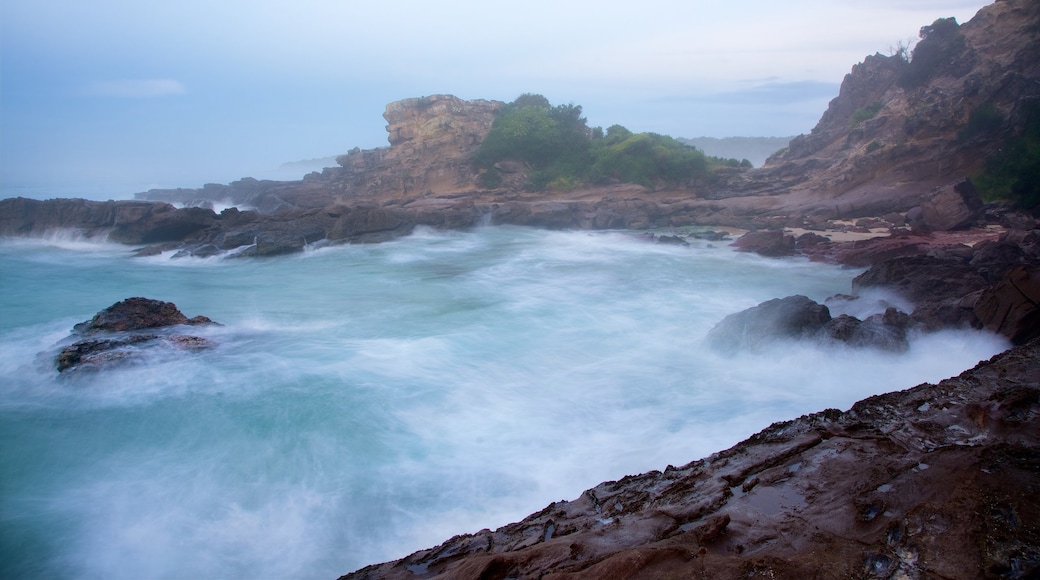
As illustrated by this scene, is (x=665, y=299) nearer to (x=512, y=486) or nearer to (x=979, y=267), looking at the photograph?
A: (x=979, y=267)

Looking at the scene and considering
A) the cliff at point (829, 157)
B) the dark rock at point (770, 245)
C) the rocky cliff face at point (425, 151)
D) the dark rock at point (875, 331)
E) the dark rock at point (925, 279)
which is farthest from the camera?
the rocky cliff face at point (425, 151)

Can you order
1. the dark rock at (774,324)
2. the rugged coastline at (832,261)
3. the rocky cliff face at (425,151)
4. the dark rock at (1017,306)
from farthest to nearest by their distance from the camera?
the rocky cliff face at (425,151)
the dark rock at (774,324)
the dark rock at (1017,306)
the rugged coastline at (832,261)

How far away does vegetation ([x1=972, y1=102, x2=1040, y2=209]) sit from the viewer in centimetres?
1703

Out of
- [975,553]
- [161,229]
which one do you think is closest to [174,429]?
[975,553]

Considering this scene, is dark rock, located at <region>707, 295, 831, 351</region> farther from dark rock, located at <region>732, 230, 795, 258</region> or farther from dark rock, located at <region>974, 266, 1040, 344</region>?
dark rock, located at <region>732, 230, 795, 258</region>

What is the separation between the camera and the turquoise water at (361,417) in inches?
224

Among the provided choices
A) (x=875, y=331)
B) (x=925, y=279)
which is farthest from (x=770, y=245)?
(x=875, y=331)

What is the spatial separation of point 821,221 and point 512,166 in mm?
16421

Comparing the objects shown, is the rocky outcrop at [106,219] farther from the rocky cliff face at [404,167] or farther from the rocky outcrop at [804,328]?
the rocky outcrop at [804,328]

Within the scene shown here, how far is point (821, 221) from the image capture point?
21625 mm

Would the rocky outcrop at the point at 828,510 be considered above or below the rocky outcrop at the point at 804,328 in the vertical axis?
above

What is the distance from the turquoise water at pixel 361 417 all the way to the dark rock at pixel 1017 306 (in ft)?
0.69

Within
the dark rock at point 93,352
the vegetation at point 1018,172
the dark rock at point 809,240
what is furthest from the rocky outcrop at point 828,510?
the vegetation at point 1018,172

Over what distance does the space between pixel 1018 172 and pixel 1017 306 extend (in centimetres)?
1339
